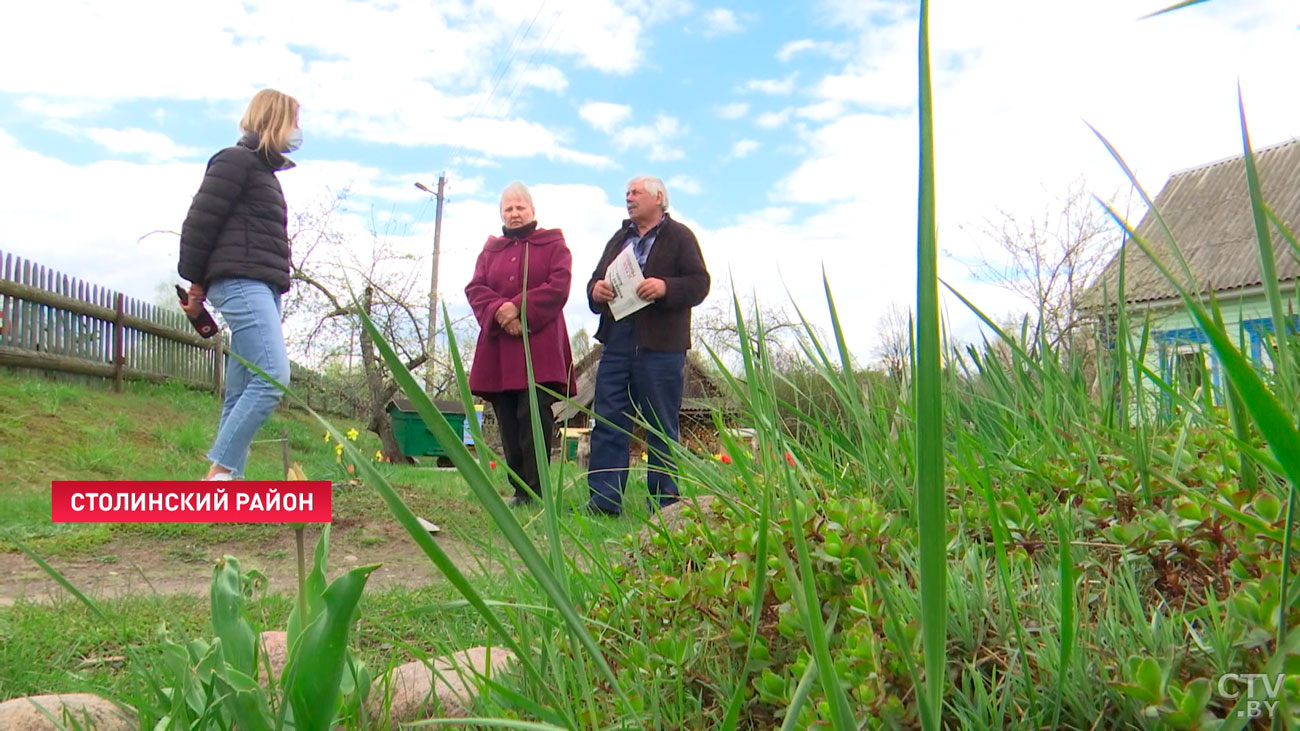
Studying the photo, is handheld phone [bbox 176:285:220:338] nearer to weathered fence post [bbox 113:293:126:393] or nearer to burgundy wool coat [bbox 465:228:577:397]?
burgundy wool coat [bbox 465:228:577:397]

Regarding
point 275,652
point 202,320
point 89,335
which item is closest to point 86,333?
→ point 89,335

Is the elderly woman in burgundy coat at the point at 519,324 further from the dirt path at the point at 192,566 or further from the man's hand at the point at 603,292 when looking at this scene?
the dirt path at the point at 192,566

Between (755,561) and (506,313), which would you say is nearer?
(755,561)

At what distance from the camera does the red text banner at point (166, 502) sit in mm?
1103

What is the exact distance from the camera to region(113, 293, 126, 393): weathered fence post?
1270cm

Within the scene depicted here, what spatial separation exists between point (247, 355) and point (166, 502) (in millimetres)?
3584

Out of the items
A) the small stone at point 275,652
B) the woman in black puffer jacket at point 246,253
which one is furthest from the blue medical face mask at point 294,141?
the small stone at point 275,652

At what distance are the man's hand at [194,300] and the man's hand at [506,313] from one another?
154 centimetres

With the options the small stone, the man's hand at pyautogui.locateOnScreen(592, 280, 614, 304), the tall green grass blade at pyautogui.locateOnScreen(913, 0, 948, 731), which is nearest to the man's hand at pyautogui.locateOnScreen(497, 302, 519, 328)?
the man's hand at pyautogui.locateOnScreen(592, 280, 614, 304)

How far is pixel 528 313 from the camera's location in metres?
5.04

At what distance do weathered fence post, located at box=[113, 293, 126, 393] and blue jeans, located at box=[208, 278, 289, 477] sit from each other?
997 centimetres

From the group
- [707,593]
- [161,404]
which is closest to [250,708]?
[707,593]

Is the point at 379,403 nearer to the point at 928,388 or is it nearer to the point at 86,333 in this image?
the point at 86,333

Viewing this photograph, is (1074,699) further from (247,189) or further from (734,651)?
(247,189)
